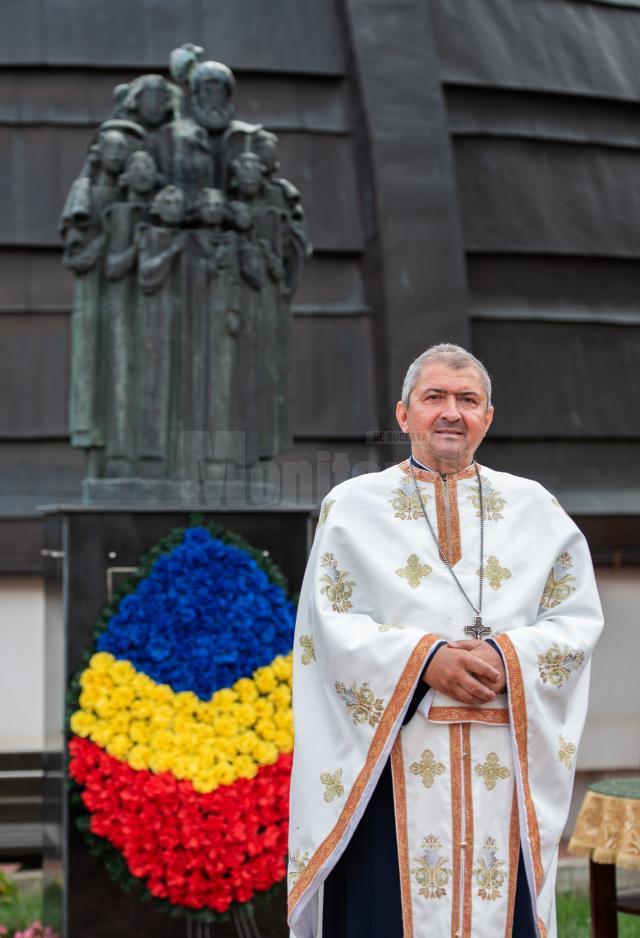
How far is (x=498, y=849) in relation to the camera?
3312mm

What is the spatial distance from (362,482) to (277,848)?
8.81 ft

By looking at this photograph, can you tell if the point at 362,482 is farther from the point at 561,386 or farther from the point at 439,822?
the point at 561,386

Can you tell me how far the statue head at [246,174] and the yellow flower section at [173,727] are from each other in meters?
2.35

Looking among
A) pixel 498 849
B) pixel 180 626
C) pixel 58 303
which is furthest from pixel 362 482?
pixel 58 303

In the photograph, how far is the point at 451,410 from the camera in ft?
11.1

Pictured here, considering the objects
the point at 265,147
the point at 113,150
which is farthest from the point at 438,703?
the point at 265,147

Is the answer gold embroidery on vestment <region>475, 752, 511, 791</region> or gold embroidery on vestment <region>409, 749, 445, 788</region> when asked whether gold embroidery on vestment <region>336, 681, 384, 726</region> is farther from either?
gold embroidery on vestment <region>475, 752, 511, 791</region>

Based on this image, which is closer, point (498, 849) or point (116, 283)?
point (498, 849)

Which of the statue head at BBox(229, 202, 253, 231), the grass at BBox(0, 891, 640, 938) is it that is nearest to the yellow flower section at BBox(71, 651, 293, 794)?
the grass at BBox(0, 891, 640, 938)

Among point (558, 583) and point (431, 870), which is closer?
point (431, 870)

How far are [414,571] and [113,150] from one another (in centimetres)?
375

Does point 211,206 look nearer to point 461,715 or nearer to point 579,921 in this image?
point 461,715

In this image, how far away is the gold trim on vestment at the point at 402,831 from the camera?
130 inches

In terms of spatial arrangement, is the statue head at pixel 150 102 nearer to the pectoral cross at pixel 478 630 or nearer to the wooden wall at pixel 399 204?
the pectoral cross at pixel 478 630
